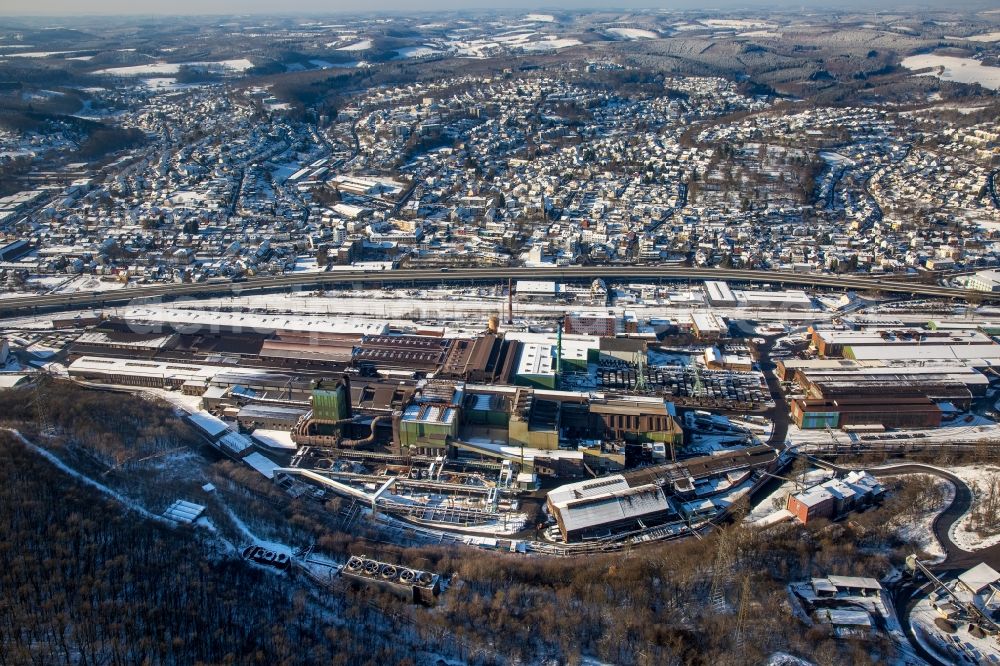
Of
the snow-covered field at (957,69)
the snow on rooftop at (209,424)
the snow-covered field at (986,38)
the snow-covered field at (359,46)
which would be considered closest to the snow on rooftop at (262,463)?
the snow on rooftop at (209,424)

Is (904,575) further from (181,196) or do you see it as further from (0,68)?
(0,68)

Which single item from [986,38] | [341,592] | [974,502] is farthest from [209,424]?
[986,38]

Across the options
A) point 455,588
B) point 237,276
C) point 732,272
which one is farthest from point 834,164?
point 455,588

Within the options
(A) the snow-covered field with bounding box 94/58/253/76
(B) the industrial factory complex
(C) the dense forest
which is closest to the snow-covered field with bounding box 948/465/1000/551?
(C) the dense forest

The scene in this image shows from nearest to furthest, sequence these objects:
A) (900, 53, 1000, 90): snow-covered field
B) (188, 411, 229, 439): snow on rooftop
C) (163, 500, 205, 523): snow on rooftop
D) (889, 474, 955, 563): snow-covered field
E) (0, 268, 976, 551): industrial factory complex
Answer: (163, 500, 205, 523): snow on rooftop, (889, 474, 955, 563): snow-covered field, (0, 268, 976, 551): industrial factory complex, (188, 411, 229, 439): snow on rooftop, (900, 53, 1000, 90): snow-covered field

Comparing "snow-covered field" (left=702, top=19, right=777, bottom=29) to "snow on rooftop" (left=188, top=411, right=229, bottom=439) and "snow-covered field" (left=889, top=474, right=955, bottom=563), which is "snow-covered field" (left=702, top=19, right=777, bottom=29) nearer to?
"snow-covered field" (left=889, top=474, right=955, bottom=563)

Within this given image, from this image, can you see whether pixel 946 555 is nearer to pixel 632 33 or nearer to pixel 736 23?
pixel 632 33

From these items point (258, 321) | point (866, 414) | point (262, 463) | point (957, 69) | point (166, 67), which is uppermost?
point (957, 69)
